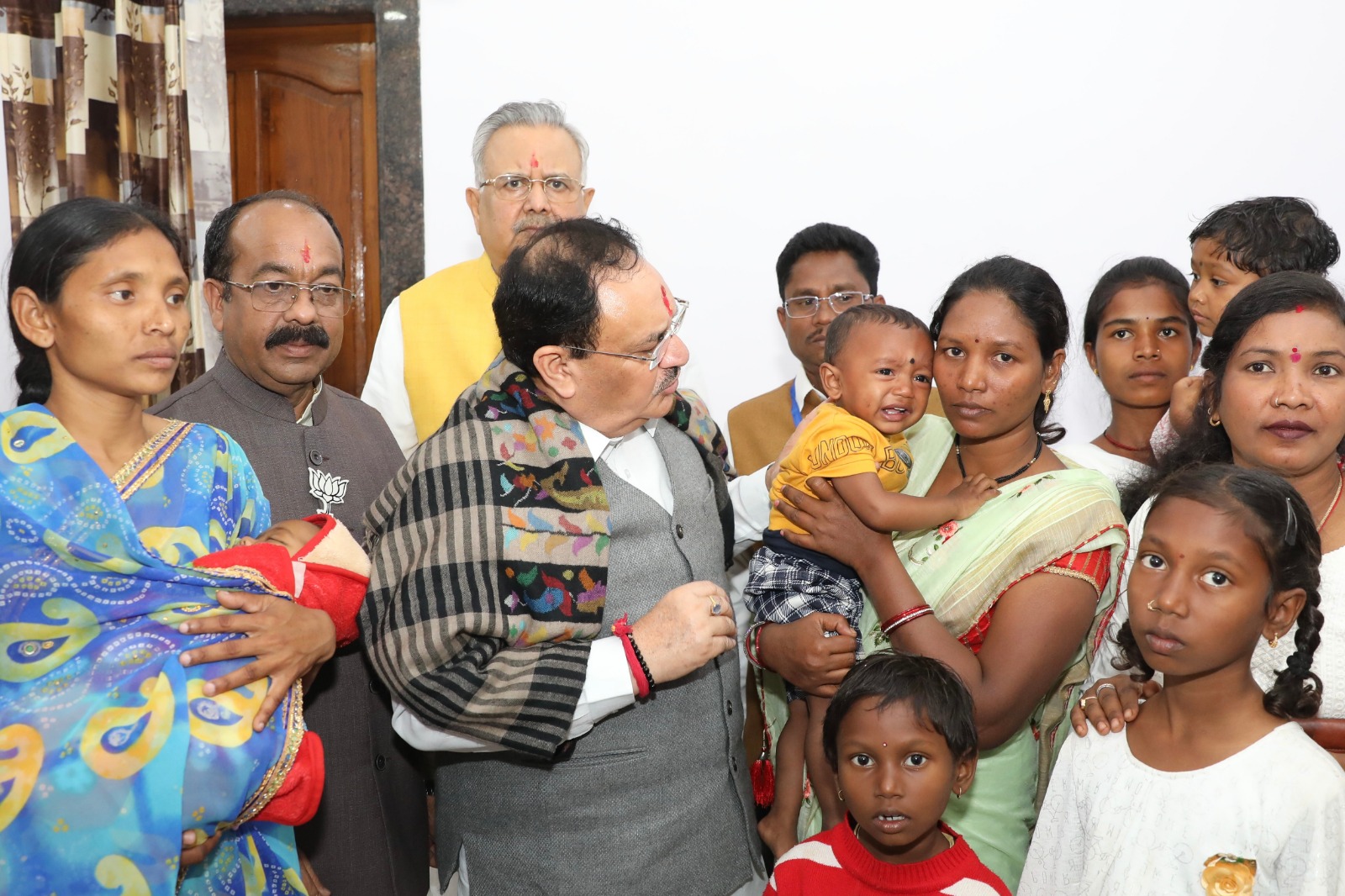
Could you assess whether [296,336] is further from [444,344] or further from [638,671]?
[638,671]

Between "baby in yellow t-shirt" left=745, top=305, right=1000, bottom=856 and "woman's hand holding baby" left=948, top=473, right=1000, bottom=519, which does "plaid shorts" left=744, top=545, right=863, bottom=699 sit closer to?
"baby in yellow t-shirt" left=745, top=305, right=1000, bottom=856

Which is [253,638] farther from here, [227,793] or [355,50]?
[355,50]

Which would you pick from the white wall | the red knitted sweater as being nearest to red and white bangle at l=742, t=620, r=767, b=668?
the red knitted sweater

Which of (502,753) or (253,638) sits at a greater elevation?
(253,638)

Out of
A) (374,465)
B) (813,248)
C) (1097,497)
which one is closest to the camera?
(1097,497)

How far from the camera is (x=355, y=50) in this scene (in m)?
4.83

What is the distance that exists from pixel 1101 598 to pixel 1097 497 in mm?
256

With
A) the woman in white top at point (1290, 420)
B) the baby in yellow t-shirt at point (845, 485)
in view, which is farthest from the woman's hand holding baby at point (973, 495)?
the woman in white top at point (1290, 420)

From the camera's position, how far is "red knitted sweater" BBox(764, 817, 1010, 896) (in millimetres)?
1967

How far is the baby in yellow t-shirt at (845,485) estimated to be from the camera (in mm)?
2363

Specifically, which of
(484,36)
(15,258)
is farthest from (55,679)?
(484,36)

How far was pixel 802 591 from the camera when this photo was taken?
2451 millimetres

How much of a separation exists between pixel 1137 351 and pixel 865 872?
1.73m

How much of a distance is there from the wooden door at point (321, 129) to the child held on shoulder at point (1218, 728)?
383 centimetres
